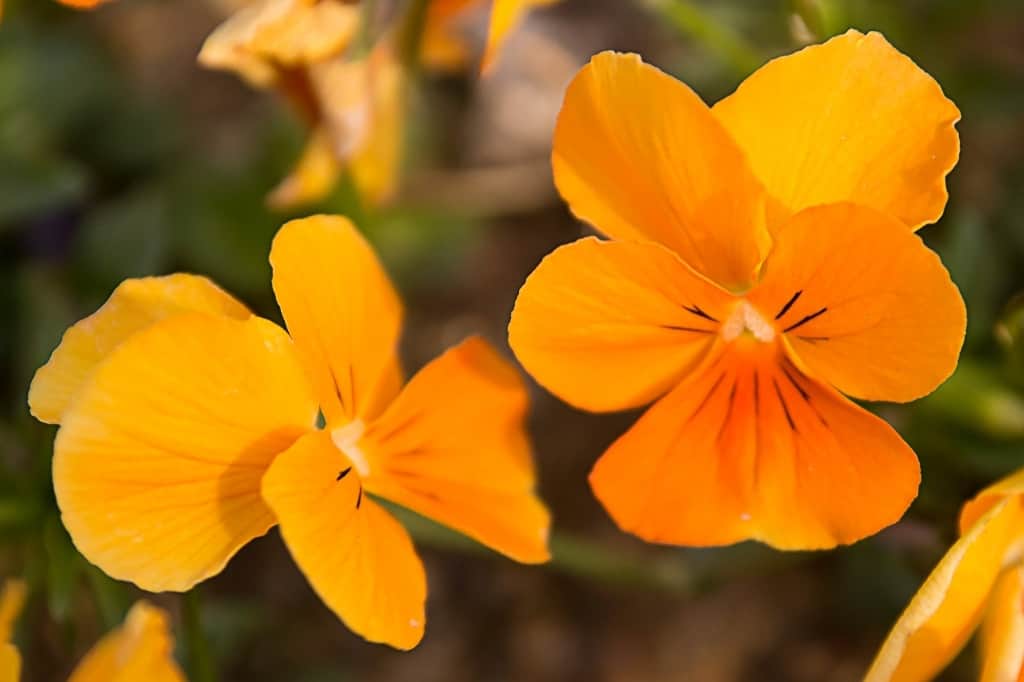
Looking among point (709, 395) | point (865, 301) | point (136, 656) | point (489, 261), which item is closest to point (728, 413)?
point (709, 395)

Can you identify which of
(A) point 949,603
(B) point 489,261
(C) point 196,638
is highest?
(A) point 949,603

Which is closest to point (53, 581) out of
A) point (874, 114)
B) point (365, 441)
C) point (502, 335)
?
point (365, 441)

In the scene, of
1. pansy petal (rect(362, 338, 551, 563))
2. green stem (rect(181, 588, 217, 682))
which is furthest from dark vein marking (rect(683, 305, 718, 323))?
green stem (rect(181, 588, 217, 682))

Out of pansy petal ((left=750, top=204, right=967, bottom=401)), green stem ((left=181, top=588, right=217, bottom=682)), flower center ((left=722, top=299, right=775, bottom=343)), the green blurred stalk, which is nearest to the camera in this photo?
pansy petal ((left=750, top=204, right=967, bottom=401))

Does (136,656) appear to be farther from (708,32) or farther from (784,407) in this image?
(708,32)

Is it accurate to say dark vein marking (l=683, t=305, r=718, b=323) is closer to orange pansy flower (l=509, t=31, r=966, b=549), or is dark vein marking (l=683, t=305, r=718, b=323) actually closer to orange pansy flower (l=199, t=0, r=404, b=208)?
orange pansy flower (l=509, t=31, r=966, b=549)

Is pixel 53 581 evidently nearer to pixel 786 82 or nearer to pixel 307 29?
pixel 307 29

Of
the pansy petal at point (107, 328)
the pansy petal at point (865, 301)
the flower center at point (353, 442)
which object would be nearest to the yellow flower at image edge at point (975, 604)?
the pansy petal at point (865, 301)
